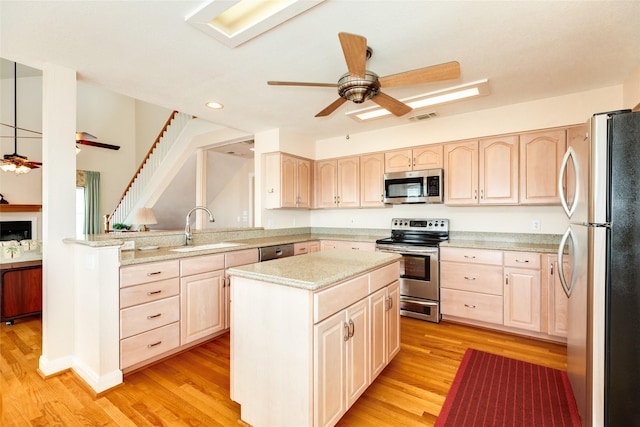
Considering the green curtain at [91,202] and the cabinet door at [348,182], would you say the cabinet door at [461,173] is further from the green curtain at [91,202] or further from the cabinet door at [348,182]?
the green curtain at [91,202]

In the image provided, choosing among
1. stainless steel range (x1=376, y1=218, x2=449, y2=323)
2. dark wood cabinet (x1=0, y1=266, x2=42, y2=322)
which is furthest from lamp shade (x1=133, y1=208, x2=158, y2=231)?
stainless steel range (x1=376, y1=218, x2=449, y2=323)

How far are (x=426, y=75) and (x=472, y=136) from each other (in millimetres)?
2002

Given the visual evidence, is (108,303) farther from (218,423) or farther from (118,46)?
(118,46)

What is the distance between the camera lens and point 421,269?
3.54 meters

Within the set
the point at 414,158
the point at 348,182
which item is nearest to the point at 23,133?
the point at 348,182

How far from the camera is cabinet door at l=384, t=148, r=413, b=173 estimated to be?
3.99 meters

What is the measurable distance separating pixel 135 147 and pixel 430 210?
855 centimetres

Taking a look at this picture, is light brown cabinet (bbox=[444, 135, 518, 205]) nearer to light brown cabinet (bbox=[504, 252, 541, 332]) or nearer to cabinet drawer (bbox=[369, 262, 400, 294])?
light brown cabinet (bbox=[504, 252, 541, 332])

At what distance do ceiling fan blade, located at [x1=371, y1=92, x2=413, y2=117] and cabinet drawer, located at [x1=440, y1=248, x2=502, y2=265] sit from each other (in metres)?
1.74

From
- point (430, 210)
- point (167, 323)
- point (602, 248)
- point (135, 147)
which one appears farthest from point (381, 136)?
point (135, 147)

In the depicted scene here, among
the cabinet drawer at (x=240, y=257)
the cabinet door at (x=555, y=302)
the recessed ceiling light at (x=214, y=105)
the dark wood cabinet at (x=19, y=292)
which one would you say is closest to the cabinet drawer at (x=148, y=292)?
the cabinet drawer at (x=240, y=257)

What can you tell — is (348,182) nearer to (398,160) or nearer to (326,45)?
(398,160)

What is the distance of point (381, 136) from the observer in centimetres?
429

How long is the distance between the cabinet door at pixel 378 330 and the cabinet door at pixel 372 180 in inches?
86.2
